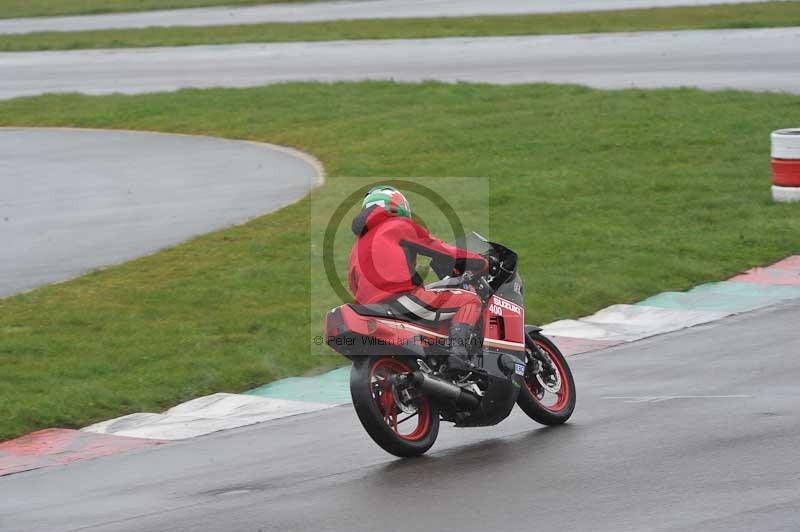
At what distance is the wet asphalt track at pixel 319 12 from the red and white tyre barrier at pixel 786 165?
88.3 feet

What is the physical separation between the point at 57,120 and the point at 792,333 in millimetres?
22546

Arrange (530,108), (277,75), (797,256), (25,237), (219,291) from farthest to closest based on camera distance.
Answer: (277,75) → (530,108) → (25,237) → (797,256) → (219,291)

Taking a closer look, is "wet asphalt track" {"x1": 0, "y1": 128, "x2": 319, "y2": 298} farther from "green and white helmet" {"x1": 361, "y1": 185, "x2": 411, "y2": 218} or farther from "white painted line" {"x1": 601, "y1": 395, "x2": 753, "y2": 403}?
"white painted line" {"x1": 601, "y1": 395, "x2": 753, "y2": 403}

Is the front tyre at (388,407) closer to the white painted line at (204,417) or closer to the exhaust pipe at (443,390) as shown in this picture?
the exhaust pipe at (443,390)

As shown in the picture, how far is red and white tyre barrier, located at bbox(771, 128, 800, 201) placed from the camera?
17.3 meters

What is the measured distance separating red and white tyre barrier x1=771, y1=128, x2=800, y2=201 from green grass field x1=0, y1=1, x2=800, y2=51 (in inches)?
744

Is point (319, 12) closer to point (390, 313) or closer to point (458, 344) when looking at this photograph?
point (458, 344)

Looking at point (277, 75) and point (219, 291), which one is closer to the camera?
point (219, 291)

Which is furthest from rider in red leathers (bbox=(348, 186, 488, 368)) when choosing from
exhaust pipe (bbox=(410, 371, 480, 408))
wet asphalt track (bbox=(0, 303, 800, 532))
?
wet asphalt track (bbox=(0, 303, 800, 532))

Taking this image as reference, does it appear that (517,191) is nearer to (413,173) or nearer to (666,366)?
(413,173)

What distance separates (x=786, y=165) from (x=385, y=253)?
10178mm

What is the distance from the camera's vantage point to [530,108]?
25.2m

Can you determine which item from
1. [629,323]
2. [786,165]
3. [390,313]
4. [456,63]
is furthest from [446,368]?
[456,63]

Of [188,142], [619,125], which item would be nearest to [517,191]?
[619,125]
